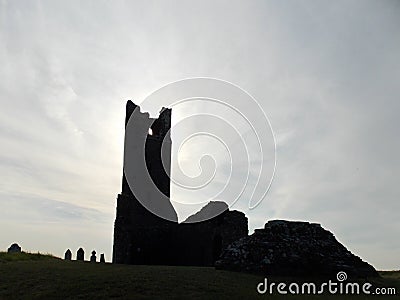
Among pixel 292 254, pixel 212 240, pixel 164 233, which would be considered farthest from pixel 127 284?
pixel 164 233

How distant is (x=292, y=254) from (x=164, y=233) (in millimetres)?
14474

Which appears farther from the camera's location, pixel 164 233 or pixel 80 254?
pixel 80 254

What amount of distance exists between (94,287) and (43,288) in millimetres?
1479

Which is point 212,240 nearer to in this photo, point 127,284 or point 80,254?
point 80,254

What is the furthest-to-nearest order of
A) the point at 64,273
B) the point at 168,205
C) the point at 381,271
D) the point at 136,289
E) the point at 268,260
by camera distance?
the point at 168,205 < the point at 381,271 < the point at 268,260 < the point at 64,273 < the point at 136,289

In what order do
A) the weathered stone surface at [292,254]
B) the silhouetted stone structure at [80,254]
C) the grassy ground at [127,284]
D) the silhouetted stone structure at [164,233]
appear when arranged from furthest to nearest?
1. the silhouetted stone structure at [80,254]
2. the silhouetted stone structure at [164,233]
3. the weathered stone surface at [292,254]
4. the grassy ground at [127,284]

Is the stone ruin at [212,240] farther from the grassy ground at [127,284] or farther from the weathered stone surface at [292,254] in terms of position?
the grassy ground at [127,284]

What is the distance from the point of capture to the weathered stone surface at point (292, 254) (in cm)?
1557

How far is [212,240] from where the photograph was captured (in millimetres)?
27188

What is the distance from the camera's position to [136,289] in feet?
38.2

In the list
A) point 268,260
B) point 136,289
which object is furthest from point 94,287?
point 268,260

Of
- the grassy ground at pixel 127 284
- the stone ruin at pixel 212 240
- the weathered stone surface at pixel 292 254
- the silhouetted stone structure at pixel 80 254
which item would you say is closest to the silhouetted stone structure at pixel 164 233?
the stone ruin at pixel 212 240

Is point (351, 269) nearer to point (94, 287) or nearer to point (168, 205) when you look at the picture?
point (94, 287)

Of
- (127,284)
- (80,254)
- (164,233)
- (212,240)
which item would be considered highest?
(164,233)
